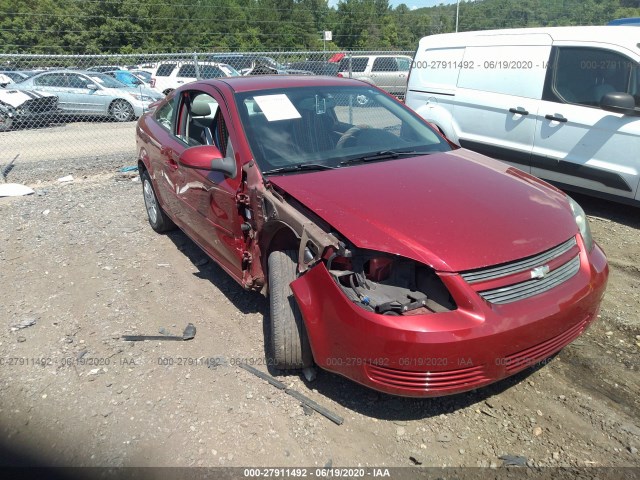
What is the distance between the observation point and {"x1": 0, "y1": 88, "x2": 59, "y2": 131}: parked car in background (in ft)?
43.4

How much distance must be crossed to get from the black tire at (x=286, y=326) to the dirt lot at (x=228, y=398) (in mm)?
202

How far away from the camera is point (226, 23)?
154ft

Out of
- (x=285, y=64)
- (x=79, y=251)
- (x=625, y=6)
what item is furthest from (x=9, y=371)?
(x=625, y=6)

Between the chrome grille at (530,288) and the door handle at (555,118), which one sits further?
the door handle at (555,118)

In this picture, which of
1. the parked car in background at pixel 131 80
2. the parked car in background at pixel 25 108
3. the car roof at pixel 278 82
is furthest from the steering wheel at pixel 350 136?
the parked car in background at pixel 131 80

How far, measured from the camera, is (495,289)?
7.86ft

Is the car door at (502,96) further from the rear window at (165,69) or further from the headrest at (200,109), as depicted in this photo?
the rear window at (165,69)

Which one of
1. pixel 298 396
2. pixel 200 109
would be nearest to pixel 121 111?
pixel 200 109

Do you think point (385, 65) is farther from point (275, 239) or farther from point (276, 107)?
point (275, 239)

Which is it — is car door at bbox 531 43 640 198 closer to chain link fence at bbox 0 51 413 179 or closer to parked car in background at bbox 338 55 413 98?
chain link fence at bbox 0 51 413 179

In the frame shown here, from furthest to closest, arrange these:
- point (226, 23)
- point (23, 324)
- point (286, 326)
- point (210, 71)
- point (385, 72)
A: point (226, 23) → point (385, 72) → point (210, 71) → point (23, 324) → point (286, 326)

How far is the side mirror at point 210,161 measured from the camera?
3361 millimetres

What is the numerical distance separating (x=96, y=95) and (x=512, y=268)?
49.4 ft

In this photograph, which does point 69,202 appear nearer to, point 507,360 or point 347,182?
point 347,182
